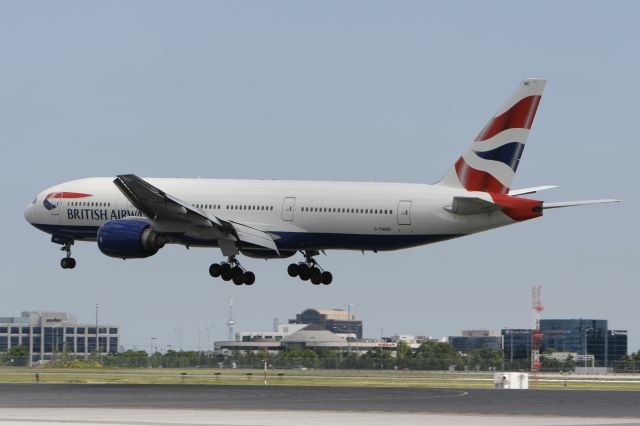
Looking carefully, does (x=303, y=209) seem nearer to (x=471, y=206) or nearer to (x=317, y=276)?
(x=317, y=276)

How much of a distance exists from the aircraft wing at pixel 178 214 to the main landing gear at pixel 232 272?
285 cm

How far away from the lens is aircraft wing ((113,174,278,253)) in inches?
3182

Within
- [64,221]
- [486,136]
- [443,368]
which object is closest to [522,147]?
[486,136]

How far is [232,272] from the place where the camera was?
8706cm

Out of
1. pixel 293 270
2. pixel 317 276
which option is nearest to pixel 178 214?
pixel 293 270

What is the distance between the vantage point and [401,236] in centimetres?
8112

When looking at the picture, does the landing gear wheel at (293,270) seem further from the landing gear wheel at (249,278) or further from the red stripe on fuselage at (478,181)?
the red stripe on fuselage at (478,181)

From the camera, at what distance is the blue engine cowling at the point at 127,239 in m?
83.2

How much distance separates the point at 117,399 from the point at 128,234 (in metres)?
22.0

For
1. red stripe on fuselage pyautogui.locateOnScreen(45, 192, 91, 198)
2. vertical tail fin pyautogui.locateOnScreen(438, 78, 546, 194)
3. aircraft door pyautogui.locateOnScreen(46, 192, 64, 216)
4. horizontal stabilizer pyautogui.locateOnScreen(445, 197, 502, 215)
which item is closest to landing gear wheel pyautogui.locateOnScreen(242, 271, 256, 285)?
red stripe on fuselage pyautogui.locateOnScreen(45, 192, 91, 198)

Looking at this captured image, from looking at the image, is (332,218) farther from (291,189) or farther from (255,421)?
(255,421)

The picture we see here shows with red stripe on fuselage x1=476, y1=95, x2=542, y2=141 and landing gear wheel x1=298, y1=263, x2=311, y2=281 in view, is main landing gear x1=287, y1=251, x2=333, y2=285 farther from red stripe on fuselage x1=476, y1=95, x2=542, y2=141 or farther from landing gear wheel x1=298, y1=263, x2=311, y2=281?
red stripe on fuselage x1=476, y1=95, x2=542, y2=141

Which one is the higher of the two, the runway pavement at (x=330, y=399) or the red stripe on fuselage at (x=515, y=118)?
the red stripe on fuselage at (x=515, y=118)

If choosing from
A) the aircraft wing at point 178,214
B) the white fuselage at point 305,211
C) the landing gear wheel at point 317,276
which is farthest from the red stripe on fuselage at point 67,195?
the landing gear wheel at point 317,276
